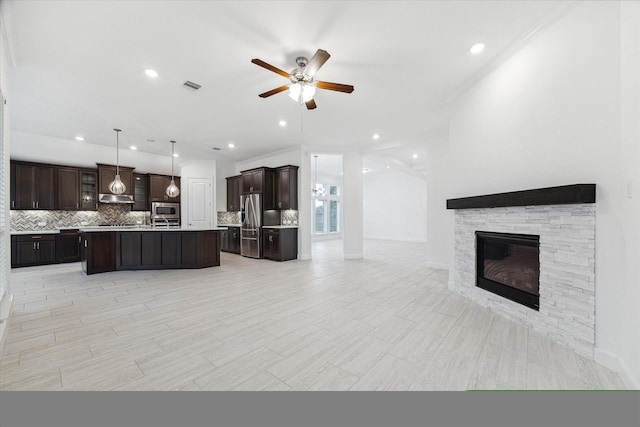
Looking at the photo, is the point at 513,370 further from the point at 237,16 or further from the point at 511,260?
the point at 237,16

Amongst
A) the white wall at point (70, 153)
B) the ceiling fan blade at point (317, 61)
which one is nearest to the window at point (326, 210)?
the white wall at point (70, 153)

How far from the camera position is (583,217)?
2.14m

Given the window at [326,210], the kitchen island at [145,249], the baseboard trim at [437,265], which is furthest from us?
the window at [326,210]

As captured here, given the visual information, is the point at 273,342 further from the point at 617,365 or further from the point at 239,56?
the point at 239,56

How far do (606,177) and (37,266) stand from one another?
10085 mm

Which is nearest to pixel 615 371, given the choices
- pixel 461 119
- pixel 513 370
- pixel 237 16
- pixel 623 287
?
pixel 623 287

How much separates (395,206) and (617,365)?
1032cm

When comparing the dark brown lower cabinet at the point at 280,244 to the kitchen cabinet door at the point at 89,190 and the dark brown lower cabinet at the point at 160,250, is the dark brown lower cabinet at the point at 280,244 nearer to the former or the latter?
the dark brown lower cabinet at the point at 160,250

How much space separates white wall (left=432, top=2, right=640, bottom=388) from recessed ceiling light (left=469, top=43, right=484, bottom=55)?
37 cm

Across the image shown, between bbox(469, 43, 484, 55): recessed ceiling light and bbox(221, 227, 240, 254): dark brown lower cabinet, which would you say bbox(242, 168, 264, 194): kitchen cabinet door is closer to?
bbox(221, 227, 240, 254): dark brown lower cabinet

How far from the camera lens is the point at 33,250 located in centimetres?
596

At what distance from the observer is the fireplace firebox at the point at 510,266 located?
8.69ft

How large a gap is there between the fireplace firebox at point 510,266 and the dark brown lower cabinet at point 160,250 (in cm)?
546

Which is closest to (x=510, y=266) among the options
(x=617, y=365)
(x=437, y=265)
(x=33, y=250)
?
(x=617, y=365)
